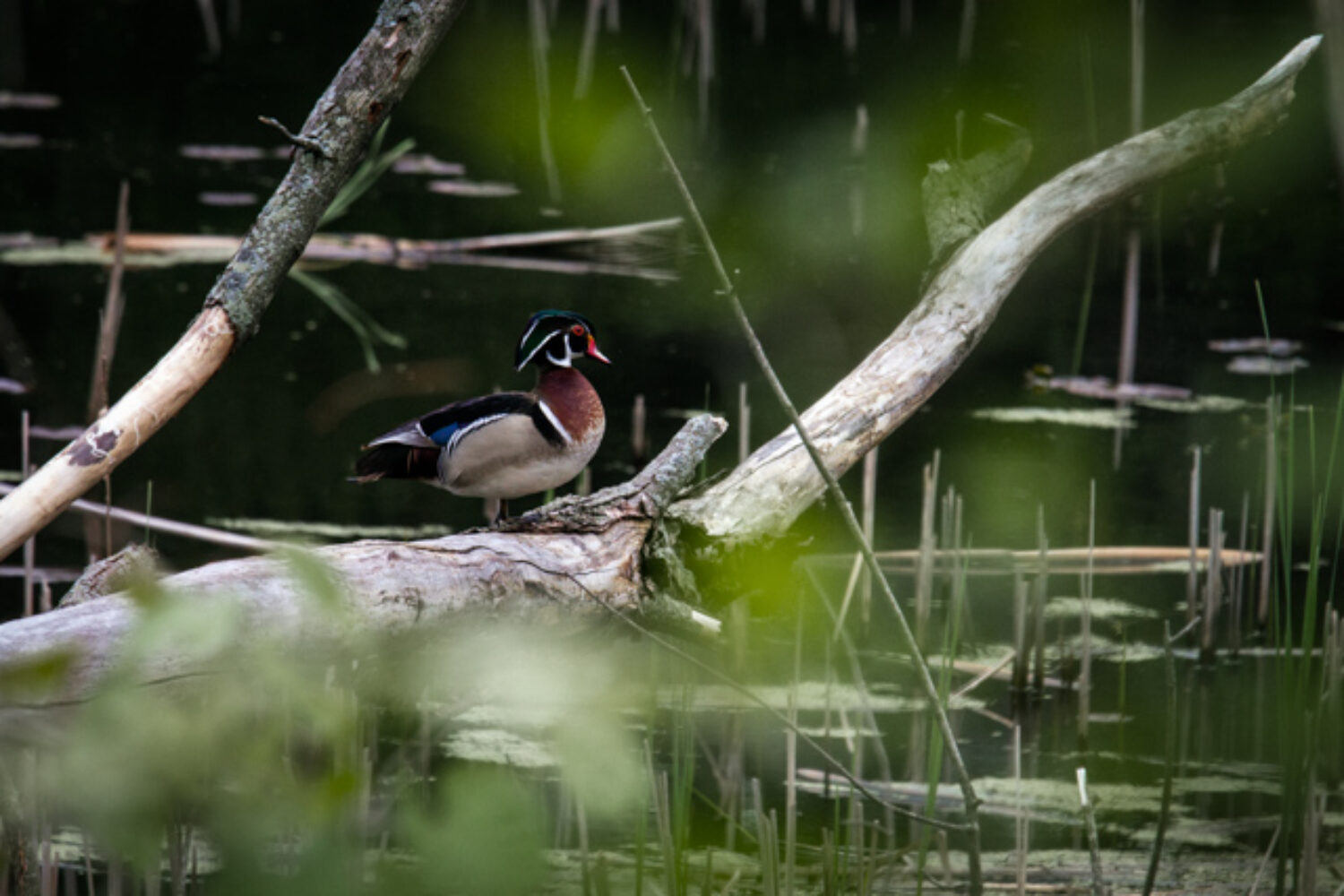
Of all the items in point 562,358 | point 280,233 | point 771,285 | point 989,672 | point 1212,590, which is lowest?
point 989,672

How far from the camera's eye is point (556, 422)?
2766 millimetres

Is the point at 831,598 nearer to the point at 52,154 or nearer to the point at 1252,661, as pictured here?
the point at 1252,661

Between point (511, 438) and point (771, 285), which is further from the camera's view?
point (771, 285)

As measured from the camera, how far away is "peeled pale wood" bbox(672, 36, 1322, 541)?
8.62ft

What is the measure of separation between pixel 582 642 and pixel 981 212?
122cm

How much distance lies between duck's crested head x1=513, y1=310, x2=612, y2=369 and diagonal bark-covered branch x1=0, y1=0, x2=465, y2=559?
1.88 ft

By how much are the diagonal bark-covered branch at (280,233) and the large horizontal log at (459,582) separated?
0.28 m

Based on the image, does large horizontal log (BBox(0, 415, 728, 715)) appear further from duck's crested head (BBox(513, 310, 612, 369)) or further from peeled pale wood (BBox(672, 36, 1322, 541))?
duck's crested head (BBox(513, 310, 612, 369))

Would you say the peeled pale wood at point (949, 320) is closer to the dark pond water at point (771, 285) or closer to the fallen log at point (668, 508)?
the fallen log at point (668, 508)

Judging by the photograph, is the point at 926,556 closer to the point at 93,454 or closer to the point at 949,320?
the point at 949,320

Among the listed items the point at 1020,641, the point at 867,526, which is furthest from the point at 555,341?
the point at 1020,641

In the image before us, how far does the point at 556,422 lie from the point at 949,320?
71cm

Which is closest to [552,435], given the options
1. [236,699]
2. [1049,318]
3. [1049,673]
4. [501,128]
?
[1049,673]

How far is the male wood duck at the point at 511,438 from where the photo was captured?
2.73 metres
